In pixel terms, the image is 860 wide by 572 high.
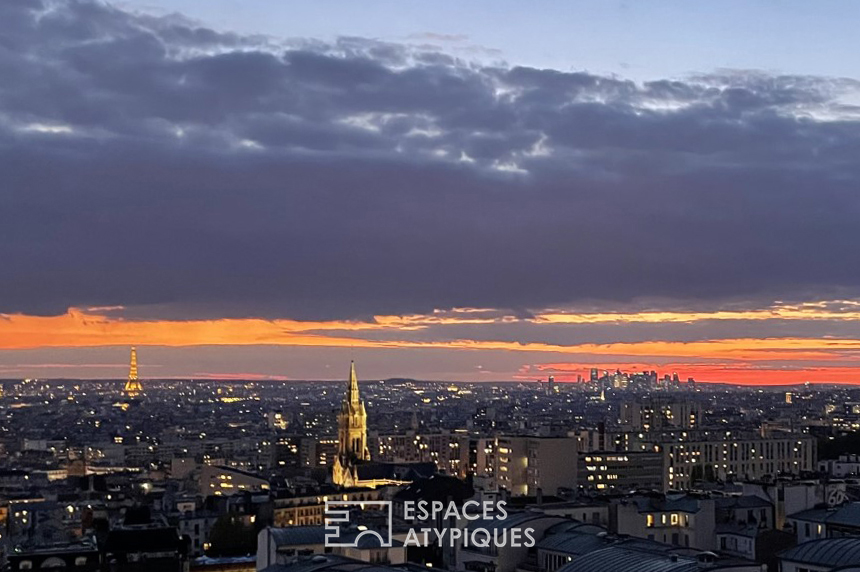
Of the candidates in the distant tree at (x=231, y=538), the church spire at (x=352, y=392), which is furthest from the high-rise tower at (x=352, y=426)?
the distant tree at (x=231, y=538)

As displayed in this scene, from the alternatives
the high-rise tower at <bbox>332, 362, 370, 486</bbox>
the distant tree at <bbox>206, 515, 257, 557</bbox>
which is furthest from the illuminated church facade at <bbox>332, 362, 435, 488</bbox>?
the distant tree at <bbox>206, 515, 257, 557</bbox>

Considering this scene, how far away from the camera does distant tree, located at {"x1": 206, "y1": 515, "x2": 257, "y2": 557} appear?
75438mm

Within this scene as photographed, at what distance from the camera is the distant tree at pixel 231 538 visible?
247ft

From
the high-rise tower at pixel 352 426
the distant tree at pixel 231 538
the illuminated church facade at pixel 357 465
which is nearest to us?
the distant tree at pixel 231 538

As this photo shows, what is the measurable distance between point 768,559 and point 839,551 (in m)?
12.8

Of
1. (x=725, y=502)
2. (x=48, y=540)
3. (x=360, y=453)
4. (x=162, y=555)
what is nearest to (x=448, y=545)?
(x=162, y=555)

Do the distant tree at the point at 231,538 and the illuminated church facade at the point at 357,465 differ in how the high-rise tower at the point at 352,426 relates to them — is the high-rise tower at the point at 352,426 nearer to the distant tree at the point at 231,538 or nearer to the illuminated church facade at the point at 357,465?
the illuminated church facade at the point at 357,465

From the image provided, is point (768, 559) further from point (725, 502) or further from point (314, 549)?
point (314, 549)

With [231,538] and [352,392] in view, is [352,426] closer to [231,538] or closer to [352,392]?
[352,392]

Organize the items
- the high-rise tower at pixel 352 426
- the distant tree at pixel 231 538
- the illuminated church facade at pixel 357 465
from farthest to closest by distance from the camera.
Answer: the high-rise tower at pixel 352 426 → the illuminated church facade at pixel 357 465 → the distant tree at pixel 231 538

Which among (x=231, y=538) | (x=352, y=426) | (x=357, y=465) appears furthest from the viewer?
(x=352, y=426)

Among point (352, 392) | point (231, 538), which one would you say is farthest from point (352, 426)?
point (231, 538)

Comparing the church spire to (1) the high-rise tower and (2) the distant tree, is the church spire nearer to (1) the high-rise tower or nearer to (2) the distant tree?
(1) the high-rise tower

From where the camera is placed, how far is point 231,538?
80375 millimetres
